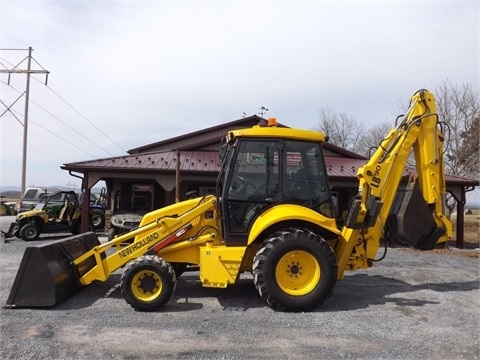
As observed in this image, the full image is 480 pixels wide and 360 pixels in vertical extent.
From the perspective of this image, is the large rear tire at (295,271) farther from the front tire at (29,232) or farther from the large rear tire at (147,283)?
the front tire at (29,232)

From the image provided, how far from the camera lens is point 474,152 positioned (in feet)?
94.7

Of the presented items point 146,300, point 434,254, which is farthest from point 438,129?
point 434,254

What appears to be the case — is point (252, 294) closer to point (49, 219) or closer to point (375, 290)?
point (375, 290)

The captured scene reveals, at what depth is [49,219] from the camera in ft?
55.1

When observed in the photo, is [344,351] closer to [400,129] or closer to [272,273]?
[272,273]

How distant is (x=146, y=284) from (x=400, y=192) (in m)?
4.19

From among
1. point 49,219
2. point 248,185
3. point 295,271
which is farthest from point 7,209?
point 295,271

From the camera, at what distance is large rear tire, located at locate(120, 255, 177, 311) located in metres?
6.02

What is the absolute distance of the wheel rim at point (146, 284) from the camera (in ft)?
20.0

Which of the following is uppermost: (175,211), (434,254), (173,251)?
(175,211)

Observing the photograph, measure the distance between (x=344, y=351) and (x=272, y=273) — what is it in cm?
161

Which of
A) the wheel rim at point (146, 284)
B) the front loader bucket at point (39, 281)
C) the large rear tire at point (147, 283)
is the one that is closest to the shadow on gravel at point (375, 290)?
the large rear tire at point (147, 283)

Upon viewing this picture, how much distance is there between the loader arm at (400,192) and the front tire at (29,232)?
13.0 meters

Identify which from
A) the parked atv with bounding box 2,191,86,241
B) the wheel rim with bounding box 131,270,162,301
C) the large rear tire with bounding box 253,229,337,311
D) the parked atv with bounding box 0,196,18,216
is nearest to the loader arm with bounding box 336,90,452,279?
the large rear tire with bounding box 253,229,337,311
